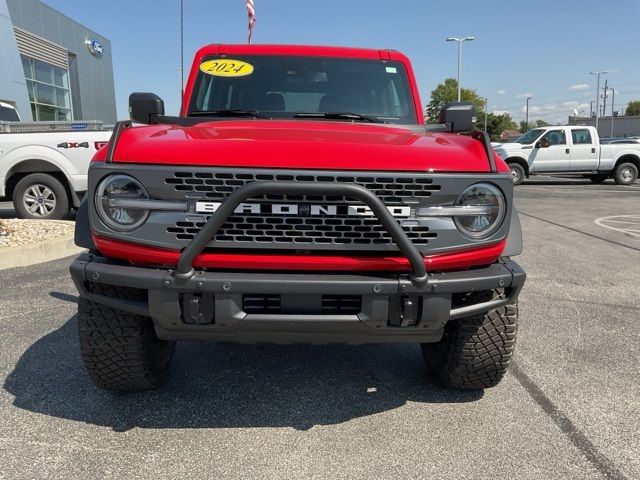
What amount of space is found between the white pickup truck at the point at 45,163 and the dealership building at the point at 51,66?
32.8 ft

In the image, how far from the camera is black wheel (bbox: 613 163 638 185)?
59.2ft

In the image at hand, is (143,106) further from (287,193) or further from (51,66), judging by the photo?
(51,66)

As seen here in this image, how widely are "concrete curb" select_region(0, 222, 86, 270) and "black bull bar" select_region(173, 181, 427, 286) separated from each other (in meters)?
4.62

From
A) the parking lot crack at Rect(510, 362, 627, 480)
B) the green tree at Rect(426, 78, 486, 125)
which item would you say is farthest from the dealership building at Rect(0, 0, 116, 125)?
the green tree at Rect(426, 78, 486, 125)

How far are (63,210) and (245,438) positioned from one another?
7.11 metres

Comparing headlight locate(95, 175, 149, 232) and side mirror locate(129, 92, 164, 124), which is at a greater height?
side mirror locate(129, 92, 164, 124)

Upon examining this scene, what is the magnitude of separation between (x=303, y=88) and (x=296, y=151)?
5.23 ft

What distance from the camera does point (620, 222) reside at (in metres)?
9.96

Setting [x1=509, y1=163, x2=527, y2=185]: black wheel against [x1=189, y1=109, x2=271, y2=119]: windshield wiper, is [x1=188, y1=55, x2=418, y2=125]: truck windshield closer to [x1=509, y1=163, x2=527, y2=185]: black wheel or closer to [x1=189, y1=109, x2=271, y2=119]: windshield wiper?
[x1=189, y1=109, x2=271, y2=119]: windshield wiper

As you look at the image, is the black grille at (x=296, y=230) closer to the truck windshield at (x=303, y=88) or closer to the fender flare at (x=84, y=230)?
the fender flare at (x=84, y=230)

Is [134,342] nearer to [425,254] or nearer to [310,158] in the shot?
[310,158]

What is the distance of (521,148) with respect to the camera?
1758 centimetres

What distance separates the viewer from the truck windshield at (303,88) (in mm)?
3676

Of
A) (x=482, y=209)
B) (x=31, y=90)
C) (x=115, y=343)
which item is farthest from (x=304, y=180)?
(x=31, y=90)
